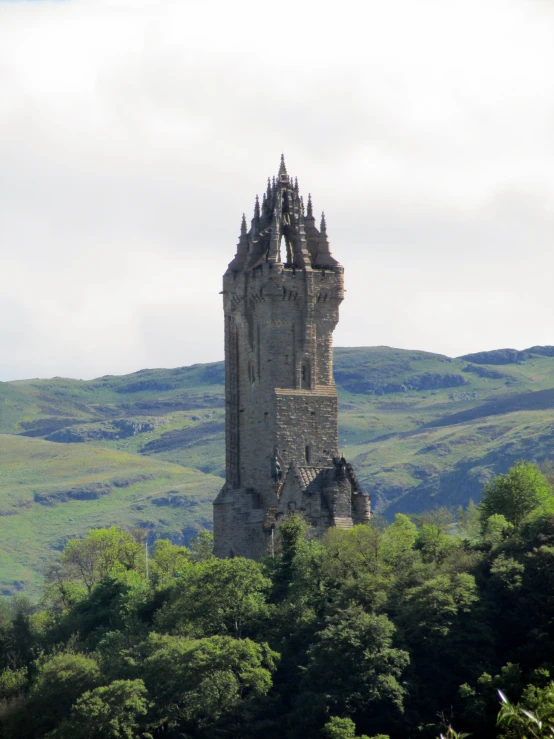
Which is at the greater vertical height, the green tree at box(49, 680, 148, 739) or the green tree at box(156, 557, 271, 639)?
the green tree at box(156, 557, 271, 639)

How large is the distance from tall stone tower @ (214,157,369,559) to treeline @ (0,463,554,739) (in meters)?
3.25

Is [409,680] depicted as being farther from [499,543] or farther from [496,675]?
[499,543]

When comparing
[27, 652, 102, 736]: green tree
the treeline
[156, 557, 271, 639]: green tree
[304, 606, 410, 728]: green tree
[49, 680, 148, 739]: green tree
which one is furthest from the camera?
[156, 557, 271, 639]: green tree

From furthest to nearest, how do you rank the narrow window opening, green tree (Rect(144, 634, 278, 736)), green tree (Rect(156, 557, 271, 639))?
1. the narrow window opening
2. green tree (Rect(156, 557, 271, 639))
3. green tree (Rect(144, 634, 278, 736))

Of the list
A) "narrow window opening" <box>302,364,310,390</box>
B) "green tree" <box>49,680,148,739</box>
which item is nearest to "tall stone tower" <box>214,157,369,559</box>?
"narrow window opening" <box>302,364,310,390</box>

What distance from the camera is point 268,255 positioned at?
113 m

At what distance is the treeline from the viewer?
86.6 metres

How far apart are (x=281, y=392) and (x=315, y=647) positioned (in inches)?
936

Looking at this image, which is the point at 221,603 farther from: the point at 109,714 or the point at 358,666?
the point at 358,666

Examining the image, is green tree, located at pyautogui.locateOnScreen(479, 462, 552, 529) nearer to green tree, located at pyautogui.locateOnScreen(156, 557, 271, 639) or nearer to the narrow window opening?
the narrow window opening

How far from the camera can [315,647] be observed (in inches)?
3600

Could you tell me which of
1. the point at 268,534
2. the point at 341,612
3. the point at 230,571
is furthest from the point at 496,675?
the point at 268,534

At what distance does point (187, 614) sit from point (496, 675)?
21.8 metres

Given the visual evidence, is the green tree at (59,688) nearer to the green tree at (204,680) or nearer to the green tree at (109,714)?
the green tree at (109,714)
